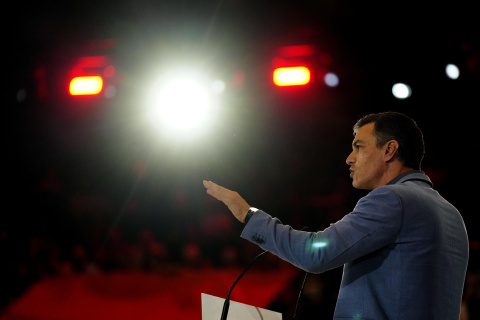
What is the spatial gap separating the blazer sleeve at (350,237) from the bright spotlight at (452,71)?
2.84m

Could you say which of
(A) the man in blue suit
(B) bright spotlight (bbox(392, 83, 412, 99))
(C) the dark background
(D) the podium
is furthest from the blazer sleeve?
(B) bright spotlight (bbox(392, 83, 412, 99))

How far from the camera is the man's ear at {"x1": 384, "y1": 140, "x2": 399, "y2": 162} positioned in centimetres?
137

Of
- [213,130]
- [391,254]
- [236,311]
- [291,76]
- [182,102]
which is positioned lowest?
[236,311]

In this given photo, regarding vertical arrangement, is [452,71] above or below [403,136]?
above

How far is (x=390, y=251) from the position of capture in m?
1.20

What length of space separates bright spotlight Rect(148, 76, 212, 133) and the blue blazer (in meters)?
2.38

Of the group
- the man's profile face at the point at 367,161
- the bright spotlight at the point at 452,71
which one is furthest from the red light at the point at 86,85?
the man's profile face at the point at 367,161

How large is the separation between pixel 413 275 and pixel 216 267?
11.5 ft

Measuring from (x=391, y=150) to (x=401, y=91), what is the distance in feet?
8.56

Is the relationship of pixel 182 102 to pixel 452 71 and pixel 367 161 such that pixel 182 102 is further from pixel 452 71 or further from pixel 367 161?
pixel 367 161

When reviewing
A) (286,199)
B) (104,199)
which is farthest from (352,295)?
(104,199)

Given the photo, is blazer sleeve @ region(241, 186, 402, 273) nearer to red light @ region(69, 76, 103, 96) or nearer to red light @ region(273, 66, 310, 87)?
red light @ region(273, 66, 310, 87)

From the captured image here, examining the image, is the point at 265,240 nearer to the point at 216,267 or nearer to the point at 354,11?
the point at 354,11

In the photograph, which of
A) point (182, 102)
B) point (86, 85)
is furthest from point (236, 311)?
point (86, 85)
